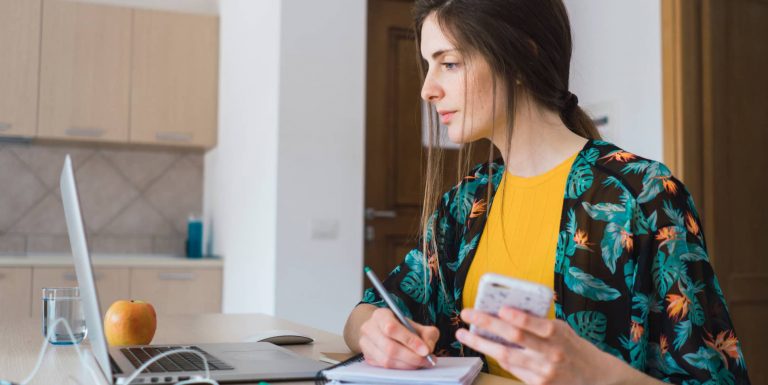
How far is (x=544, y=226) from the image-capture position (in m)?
1.34

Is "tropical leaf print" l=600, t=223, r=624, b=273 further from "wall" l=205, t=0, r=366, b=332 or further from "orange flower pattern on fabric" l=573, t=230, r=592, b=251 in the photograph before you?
"wall" l=205, t=0, r=366, b=332

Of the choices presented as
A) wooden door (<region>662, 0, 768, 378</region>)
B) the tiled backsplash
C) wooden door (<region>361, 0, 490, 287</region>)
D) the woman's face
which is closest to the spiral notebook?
the woman's face

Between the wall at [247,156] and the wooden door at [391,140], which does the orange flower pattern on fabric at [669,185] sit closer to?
the wall at [247,156]

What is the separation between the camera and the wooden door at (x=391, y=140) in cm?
373

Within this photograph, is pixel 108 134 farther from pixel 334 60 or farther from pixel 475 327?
pixel 475 327

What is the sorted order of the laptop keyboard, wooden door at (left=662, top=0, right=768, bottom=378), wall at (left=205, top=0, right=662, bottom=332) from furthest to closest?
1. wall at (left=205, top=0, right=662, bottom=332)
2. wooden door at (left=662, top=0, right=768, bottom=378)
3. the laptop keyboard

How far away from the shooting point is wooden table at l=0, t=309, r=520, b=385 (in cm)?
108

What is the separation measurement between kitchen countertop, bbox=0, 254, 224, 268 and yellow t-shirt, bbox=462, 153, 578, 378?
254 cm

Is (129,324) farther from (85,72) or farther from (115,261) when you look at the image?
(85,72)

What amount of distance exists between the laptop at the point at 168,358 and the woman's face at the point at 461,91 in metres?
0.48

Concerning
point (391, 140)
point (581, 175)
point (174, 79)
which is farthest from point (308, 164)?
point (581, 175)

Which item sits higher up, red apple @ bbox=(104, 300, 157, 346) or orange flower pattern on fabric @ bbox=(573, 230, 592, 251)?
orange flower pattern on fabric @ bbox=(573, 230, 592, 251)

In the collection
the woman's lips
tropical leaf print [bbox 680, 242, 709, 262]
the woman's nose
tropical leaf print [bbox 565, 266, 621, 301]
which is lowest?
tropical leaf print [bbox 565, 266, 621, 301]

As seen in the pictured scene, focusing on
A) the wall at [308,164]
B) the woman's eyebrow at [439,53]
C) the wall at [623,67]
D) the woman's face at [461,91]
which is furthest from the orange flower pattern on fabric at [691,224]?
the wall at [308,164]
